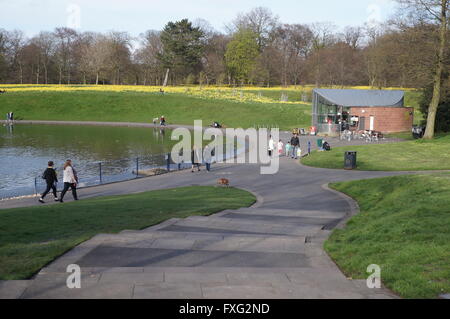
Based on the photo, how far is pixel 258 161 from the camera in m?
30.1

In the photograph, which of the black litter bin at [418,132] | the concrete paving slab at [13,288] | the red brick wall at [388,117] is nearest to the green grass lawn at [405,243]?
the concrete paving slab at [13,288]

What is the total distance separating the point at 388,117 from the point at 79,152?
29.4m

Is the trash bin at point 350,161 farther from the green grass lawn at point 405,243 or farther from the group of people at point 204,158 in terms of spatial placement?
the green grass lawn at point 405,243

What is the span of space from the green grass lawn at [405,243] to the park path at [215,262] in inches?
14.9

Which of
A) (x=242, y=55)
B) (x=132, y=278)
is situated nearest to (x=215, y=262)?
(x=132, y=278)

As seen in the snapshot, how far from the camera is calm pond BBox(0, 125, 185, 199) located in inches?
979

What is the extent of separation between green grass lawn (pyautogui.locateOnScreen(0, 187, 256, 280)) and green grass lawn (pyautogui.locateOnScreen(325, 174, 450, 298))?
482 cm

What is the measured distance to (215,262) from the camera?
8.70 metres

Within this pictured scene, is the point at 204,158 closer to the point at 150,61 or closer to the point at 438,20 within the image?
the point at 438,20

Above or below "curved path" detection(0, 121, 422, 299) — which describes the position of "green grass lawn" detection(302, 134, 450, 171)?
above

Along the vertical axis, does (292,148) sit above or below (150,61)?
below

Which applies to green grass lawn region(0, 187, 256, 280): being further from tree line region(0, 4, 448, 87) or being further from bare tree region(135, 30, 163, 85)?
bare tree region(135, 30, 163, 85)

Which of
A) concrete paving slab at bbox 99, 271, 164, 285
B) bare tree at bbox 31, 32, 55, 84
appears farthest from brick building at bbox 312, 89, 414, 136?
bare tree at bbox 31, 32, 55, 84
